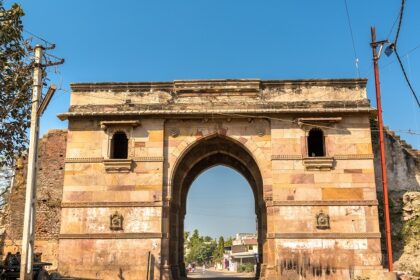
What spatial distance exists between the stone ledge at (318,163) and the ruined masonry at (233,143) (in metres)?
0.03

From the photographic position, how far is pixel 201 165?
20.1m

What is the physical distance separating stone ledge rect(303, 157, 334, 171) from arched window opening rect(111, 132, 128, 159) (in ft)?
20.4

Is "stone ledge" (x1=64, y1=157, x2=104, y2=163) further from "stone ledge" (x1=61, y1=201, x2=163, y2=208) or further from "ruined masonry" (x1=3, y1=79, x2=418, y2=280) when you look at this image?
"stone ledge" (x1=61, y1=201, x2=163, y2=208)

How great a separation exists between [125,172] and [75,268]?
343cm

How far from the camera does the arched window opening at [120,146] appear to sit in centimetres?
1689

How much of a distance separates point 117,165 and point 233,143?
422cm

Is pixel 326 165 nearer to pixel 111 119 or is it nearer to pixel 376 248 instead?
pixel 376 248

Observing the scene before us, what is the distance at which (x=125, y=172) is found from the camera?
53.0 ft

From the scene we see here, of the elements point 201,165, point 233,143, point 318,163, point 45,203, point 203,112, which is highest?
point 203,112

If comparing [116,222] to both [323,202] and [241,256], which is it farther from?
[241,256]

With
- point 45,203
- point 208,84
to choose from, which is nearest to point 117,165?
point 45,203

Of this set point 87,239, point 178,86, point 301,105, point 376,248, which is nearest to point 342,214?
point 376,248

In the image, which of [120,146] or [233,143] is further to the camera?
[233,143]

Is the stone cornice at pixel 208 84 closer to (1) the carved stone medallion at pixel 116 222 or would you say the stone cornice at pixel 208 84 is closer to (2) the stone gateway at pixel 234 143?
(2) the stone gateway at pixel 234 143
